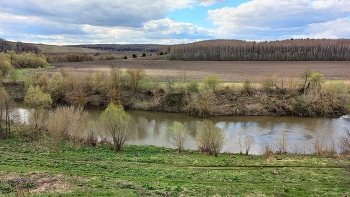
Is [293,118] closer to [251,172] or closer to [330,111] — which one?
[330,111]

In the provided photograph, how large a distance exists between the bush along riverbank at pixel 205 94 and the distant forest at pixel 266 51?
5407cm

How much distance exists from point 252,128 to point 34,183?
28474 millimetres

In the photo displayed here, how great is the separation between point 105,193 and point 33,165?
320 inches

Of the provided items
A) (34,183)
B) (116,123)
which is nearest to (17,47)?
(116,123)

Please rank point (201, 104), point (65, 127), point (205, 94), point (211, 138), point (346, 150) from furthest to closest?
1. point (205, 94)
2. point (201, 104)
3. point (211, 138)
4. point (65, 127)
5. point (346, 150)

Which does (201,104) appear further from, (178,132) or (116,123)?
(116,123)

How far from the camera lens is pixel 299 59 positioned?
325ft

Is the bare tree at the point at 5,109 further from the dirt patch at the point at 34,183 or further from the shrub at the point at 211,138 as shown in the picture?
the shrub at the point at 211,138

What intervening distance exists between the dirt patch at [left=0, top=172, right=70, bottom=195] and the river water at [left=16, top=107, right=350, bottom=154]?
14.0m

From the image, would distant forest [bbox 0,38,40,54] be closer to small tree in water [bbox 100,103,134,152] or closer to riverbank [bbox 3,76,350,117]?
riverbank [bbox 3,76,350,117]

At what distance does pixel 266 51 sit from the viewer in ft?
341

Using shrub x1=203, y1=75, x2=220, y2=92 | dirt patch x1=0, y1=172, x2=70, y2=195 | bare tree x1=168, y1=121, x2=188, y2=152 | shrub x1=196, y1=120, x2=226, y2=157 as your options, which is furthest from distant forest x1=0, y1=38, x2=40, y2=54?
dirt patch x1=0, y1=172, x2=70, y2=195

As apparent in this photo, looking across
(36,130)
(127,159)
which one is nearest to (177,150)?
(127,159)

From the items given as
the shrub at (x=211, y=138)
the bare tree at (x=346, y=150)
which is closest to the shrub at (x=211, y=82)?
the shrub at (x=211, y=138)
